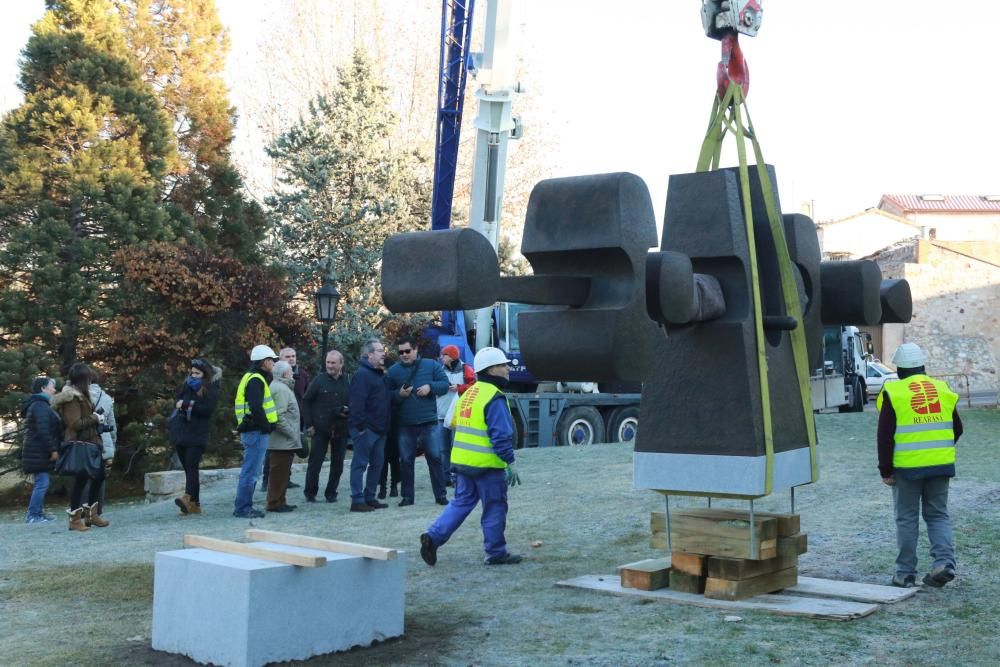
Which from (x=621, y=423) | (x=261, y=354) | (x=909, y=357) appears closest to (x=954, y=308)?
(x=621, y=423)

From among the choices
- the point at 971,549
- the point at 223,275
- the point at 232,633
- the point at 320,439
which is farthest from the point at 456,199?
the point at 232,633

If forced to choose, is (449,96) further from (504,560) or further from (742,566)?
(742,566)

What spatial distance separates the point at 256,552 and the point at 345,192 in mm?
22163

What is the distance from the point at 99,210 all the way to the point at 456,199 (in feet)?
46.7

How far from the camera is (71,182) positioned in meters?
20.7

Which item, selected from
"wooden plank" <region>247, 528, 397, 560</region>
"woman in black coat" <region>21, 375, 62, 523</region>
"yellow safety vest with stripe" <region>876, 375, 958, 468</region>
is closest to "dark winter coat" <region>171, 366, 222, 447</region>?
"woman in black coat" <region>21, 375, 62, 523</region>

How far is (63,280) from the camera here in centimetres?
2025

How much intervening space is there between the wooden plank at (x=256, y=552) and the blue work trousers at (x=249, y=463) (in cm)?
505

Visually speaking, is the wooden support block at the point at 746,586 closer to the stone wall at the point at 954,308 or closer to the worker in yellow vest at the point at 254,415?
the worker in yellow vest at the point at 254,415

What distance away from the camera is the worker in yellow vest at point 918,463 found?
728 cm

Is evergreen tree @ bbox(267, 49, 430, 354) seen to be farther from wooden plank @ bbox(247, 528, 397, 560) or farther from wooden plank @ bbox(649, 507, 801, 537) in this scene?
wooden plank @ bbox(247, 528, 397, 560)

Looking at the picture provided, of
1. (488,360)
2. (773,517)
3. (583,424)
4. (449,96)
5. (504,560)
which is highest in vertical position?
(449,96)

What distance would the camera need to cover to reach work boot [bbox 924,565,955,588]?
7.25 metres

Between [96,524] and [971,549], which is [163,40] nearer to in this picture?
[96,524]
